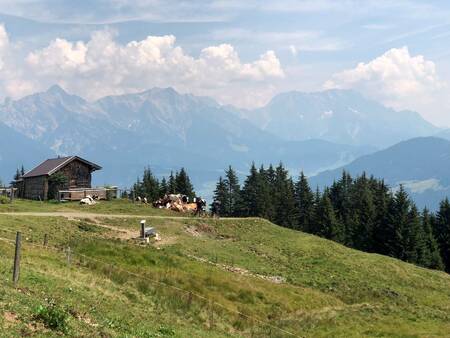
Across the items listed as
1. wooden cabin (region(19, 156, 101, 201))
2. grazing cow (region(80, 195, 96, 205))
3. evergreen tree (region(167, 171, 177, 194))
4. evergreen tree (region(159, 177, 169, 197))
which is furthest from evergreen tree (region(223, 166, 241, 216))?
grazing cow (region(80, 195, 96, 205))

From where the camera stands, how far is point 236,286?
3756 centimetres

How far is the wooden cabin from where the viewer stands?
74.1 metres

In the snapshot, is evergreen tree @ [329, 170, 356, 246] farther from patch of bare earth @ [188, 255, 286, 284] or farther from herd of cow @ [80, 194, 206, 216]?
patch of bare earth @ [188, 255, 286, 284]

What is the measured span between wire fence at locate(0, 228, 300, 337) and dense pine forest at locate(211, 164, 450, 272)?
37.7 meters

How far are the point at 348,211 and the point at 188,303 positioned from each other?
95.3 m

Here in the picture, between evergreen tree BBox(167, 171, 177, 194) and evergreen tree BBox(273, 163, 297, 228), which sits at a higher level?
evergreen tree BBox(167, 171, 177, 194)

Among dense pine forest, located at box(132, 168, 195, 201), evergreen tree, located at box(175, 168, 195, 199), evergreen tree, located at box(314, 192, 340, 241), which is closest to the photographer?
evergreen tree, located at box(314, 192, 340, 241)

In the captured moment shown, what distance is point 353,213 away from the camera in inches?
4557

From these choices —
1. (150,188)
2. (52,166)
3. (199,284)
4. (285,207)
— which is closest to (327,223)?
(285,207)

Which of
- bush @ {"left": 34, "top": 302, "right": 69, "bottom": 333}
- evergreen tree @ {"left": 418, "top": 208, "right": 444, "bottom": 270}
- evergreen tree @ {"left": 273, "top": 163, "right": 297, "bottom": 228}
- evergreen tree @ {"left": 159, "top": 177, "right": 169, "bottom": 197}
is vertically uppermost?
evergreen tree @ {"left": 159, "top": 177, "right": 169, "bottom": 197}

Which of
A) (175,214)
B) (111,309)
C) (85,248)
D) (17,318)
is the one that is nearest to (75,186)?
(175,214)

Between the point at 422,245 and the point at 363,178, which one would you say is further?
the point at 363,178

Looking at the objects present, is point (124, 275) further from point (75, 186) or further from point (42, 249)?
point (75, 186)

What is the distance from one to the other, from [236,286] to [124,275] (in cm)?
936
